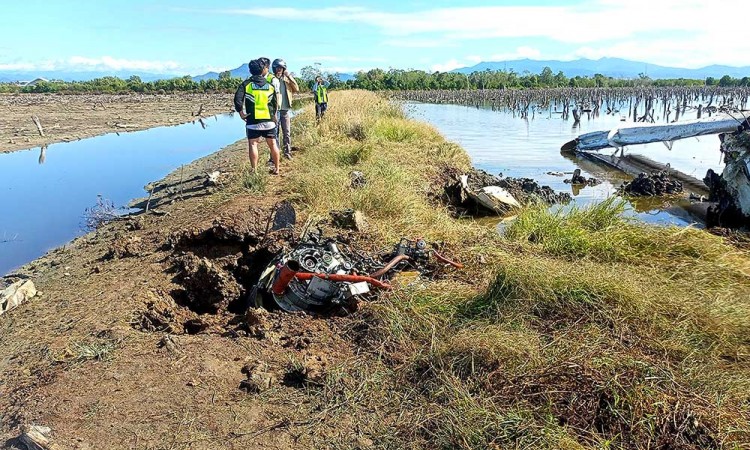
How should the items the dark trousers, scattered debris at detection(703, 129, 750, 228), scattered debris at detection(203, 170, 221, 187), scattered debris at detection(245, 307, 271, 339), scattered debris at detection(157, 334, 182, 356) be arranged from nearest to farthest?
scattered debris at detection(157, 334, 182, 356), scattered debris at detection(245, 307, 271, 339), scattered debris at detection(703, 129, 750, 228), scattered debris at detection(203, 170, 221, 187), the dark trousers

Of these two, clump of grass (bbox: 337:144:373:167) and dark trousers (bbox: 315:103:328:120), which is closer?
clump of grass (bbox: 337:144:373:167)

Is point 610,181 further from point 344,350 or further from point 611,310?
point 344,350

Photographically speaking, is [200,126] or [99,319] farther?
[200,126]

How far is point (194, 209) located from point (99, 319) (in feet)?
13.7

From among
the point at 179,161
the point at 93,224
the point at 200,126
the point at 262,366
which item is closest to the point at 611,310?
the point at 262,366

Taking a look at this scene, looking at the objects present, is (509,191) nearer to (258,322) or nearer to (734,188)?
(734,188)

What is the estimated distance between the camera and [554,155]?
58.9 ft

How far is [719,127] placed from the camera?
1398cm

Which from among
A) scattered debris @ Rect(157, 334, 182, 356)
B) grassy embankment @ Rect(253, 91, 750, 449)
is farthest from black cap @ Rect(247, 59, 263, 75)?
scattered debris @ Rect(157, 334, 182, 356)

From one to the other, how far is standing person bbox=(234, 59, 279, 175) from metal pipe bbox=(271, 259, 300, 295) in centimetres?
416

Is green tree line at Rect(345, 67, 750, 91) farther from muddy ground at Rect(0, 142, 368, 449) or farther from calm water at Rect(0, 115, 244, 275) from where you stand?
muddy ground at Rect(0, 142, 368, 449)

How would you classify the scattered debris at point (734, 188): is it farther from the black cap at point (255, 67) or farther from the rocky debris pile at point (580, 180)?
the black cap at point (255, 67)

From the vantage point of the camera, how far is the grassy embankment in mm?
2834

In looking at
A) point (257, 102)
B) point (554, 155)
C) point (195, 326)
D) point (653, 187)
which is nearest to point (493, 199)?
point (257, 102)
